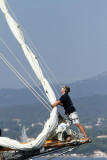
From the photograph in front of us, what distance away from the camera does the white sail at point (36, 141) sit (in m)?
18.8

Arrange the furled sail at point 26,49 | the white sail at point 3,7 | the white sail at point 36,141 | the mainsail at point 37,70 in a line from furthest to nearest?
the white sail at point 3,7, the furled sail at point 26,49, the mainsail at point 37,70, the white sail at point 36,141

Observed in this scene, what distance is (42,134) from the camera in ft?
63.4

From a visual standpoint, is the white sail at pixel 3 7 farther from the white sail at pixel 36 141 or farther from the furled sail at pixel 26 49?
the white sail at pixel 36 141

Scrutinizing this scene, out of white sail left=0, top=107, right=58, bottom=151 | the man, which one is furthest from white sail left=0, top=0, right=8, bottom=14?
white sail left=0, top=107, right=58, bottom=151

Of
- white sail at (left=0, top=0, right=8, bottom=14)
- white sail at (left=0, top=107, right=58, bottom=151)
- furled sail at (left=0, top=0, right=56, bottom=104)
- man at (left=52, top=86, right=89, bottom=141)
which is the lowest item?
white sail at (left=0, top=107, right=58, bottom=151)

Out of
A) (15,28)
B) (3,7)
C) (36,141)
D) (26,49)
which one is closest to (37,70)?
(26,49)

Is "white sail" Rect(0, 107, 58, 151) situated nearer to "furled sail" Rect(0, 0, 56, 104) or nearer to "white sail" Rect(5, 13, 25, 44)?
"furled sail" Rect(0, 0, 56, 104)

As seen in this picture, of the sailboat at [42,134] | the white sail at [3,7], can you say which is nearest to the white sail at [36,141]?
the sailboat at [42,134]

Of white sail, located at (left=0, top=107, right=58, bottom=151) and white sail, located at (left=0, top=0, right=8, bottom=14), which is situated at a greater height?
white sail, located at (left=0, top=0, right=8, bottom=14)

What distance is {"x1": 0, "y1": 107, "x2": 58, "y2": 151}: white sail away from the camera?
18781 mm

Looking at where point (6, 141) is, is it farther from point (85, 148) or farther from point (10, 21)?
point (85, 148)

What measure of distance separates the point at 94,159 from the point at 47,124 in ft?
548

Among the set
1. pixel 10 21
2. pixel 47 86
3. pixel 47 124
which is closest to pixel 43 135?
pixel 47 124

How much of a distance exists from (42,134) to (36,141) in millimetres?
372
